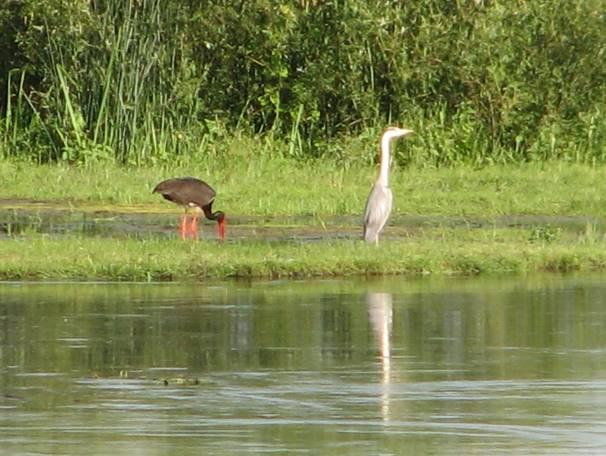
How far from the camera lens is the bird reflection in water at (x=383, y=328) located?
9555 millimetres

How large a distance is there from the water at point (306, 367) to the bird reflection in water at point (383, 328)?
0.6 inches

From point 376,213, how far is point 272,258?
6.40 ft

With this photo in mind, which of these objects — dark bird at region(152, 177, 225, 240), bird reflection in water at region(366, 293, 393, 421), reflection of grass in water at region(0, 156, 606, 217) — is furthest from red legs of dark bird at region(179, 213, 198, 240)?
bird reflection in water at region(366, 293, 393, 421)

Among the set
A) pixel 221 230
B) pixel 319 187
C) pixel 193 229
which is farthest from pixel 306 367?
pixel 319 187

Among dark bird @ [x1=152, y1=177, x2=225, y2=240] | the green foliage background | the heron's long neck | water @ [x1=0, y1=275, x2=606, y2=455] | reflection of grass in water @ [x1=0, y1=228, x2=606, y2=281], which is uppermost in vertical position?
the green foliage background

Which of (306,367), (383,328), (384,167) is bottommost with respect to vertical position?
(306,367)

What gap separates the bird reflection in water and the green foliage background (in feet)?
40.1

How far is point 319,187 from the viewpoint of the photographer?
74.4 feet

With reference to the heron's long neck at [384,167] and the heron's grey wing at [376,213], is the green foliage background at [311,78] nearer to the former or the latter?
the heron's long neck at [384,167]

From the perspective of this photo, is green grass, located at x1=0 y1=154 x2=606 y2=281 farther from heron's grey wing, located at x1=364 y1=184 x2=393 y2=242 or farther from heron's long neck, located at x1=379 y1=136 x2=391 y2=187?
heron's long neck, located at x1=379 y1=136 x2=391 y2=187

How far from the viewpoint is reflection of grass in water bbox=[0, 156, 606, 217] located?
2105 cm

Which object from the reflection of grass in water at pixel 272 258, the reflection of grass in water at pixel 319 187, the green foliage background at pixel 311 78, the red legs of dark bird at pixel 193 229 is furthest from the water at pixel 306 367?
the green foliage background at pixel 311 78

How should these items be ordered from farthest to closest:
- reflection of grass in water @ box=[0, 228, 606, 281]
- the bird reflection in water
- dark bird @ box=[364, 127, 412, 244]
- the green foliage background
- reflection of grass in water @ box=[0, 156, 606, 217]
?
the green foliage background, reflection of grass in water @ box=[0, 156, 606, 217], dark bird @ box=[364, 127, 412, 244], reflection of grass in water @ box=[0, 228, 606, 281], the bird reflection in water

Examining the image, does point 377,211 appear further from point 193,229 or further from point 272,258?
point 193,229
